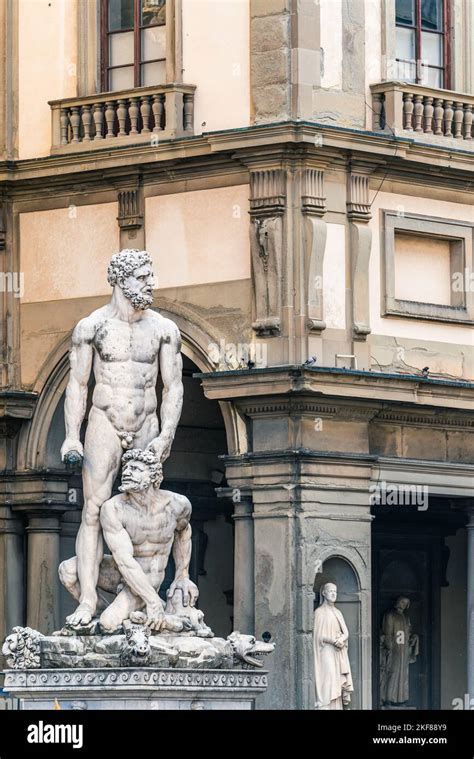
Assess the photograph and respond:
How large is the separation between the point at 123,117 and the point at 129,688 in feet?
41.6

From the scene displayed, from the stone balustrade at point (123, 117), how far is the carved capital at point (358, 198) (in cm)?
197

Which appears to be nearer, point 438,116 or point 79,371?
point 79,371

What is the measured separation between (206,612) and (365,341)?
4588 millimetres

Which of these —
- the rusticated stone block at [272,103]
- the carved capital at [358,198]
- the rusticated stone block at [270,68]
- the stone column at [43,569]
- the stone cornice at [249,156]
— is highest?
the rusticated stone block at [270,68]

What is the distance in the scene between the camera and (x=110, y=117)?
120 ft

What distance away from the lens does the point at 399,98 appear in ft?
117

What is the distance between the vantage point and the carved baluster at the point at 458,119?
36.8 m

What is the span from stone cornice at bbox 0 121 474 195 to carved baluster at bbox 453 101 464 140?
0.31m

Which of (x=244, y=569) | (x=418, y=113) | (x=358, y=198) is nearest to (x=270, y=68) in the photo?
(x=358, y=198)

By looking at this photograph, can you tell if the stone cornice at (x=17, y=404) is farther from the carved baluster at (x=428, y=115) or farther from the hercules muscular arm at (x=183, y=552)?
the hercules muscular arm at (x=183, y=552)

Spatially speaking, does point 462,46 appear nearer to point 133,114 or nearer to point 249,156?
point 249,156

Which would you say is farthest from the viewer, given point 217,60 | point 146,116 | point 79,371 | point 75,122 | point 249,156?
point 75,122

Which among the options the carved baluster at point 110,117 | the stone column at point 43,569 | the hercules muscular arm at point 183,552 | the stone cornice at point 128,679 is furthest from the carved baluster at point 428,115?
the stone cornice at point 128,679

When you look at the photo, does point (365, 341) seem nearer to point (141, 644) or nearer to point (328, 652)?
point (328, 652)
